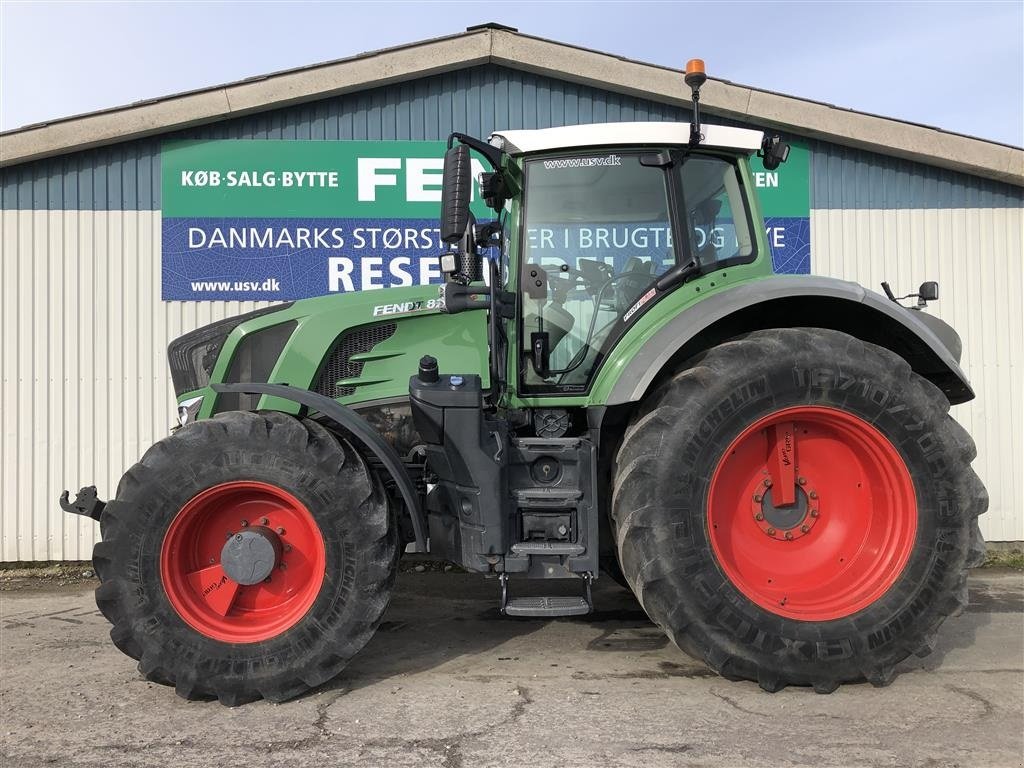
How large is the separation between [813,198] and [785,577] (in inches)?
168

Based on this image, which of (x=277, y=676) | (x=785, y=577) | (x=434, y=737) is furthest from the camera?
(x=785, y=577)

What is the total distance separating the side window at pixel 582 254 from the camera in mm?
3721

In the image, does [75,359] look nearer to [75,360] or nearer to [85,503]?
[75,360]

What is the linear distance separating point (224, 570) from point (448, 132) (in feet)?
14.5

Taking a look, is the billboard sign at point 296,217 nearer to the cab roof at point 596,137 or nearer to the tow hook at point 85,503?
the cab roof at point 596,137

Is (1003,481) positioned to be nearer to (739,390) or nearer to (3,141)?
(739,390)

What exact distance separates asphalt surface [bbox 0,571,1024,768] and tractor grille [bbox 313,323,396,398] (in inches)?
54.9

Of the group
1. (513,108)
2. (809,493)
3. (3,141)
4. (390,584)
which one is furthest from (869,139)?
(3,141)

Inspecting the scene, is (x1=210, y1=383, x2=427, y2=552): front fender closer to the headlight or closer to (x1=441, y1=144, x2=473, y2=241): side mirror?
the headlight

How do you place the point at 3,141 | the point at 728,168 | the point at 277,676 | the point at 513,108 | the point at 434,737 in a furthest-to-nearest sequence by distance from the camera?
the point at 513,108 → the point at 3,141 → the point at 728,168 → the point at 277,676 → the point at 434,737

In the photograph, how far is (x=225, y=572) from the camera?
337 cm

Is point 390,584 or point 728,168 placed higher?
point 728,168

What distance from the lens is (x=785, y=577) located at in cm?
353

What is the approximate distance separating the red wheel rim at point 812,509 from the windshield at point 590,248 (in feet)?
2.86
